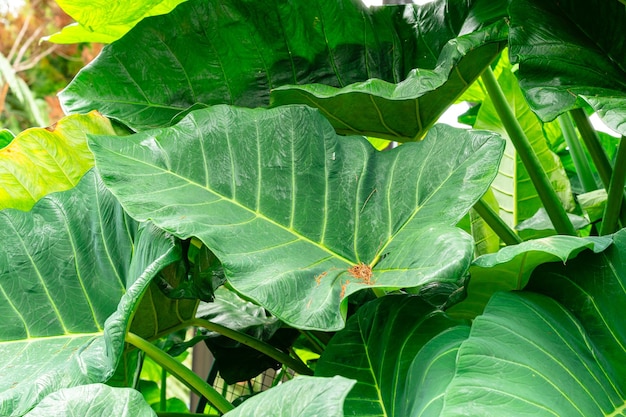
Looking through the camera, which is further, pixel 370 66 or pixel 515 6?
pixel 370 66

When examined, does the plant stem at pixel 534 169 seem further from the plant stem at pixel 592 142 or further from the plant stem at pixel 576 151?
the plant stem at pixel 576 151

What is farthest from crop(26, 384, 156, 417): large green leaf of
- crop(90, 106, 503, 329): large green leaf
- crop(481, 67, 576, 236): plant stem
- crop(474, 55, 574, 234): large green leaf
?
crop(474, 55, 574, 234): large green leaf

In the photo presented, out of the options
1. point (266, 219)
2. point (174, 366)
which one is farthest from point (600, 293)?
point (174, 366)

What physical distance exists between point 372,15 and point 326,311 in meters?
0.47

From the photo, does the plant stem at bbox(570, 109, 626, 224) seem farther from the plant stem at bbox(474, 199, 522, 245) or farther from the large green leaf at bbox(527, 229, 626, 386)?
the large green leaf at bbox(527, 229, 626, 386)

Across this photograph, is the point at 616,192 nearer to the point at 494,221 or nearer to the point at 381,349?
the point at 494,221

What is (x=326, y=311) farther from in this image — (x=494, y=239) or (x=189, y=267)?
(x=494, y=239)

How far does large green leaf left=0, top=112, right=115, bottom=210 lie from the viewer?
2.90 feet

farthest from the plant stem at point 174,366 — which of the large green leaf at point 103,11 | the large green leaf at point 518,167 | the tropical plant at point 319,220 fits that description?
the large green leaf at point 518,167

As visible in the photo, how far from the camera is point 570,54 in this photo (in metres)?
0.71

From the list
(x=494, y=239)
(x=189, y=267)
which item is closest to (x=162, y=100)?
(x=189, y=267)

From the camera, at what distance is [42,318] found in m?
0.72

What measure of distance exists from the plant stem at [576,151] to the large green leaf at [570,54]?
279 millimetres

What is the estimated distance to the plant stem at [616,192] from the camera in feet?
2.49
